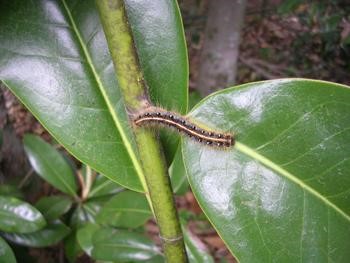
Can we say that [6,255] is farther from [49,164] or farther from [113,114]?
[113,114]

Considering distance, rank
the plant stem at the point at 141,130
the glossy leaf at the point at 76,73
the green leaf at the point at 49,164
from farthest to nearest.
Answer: the green leaf at the point at 49,164, the glossy leaf at the point at 76,73, the plant stem at the point at 141,130

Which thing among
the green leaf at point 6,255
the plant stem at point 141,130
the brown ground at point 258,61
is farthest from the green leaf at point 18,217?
the plant stem at point 141,130

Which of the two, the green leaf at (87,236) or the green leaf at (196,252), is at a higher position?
the green leaf at (196,252)

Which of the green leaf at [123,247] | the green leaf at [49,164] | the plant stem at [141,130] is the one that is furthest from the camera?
the green leaf at [49,164]

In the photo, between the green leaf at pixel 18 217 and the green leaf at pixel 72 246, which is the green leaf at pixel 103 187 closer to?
the green leaf at pixel 72 246

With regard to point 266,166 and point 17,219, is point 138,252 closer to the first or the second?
point 17,219

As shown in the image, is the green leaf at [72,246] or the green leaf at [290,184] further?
the green leaf at [72,246]

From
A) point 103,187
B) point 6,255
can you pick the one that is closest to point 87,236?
point 103,187

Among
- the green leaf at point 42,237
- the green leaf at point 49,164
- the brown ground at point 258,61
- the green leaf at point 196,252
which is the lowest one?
the green leaf at point 42,237
